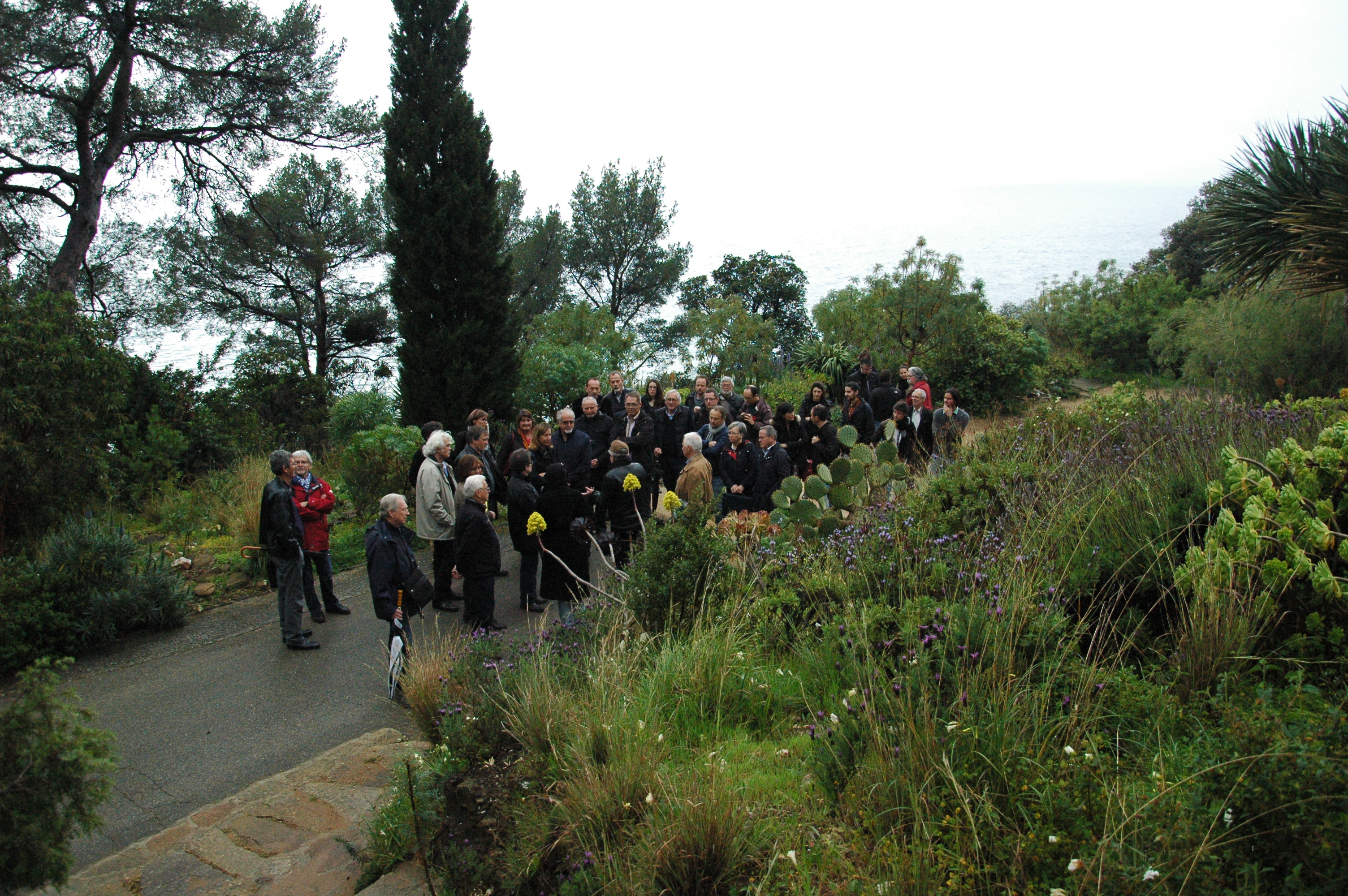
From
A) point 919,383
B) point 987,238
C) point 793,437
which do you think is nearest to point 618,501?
point 793,437

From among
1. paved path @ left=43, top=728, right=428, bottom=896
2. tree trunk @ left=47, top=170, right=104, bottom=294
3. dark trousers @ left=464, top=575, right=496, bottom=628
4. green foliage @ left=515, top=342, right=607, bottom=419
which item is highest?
tree trunk @ left=47, top=170, right=104, bottom=294

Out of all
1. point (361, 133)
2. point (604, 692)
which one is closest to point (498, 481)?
point (604, 692)

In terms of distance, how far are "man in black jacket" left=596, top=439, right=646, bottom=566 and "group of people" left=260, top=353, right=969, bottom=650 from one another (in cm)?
2

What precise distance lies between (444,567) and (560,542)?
1.78 metres

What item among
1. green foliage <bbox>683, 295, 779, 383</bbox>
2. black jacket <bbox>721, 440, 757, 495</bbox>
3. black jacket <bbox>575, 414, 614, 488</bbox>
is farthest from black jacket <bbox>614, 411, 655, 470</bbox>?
green foliage <bbox>683, 295, 779, 383</bbox>

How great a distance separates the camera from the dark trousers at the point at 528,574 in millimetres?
7602

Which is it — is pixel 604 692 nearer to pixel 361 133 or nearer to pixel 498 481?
pixel 498 481

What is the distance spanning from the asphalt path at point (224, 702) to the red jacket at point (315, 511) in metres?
0.82

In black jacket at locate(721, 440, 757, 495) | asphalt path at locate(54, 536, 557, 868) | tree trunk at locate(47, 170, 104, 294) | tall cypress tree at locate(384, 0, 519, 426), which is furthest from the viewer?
tree trunk at locate(47, 170, 104, 294)

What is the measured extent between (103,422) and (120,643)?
9.39ft

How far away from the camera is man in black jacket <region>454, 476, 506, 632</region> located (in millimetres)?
6484

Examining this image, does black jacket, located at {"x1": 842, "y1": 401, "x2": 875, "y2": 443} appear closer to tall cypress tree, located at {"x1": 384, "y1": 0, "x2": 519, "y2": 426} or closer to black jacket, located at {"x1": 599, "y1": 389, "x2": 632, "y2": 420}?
black jacket, located at {"x1": 599, "y1": 389, "x2": 632, "y2": 420}

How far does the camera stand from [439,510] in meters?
7.80

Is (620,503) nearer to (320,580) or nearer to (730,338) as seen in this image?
(320,580)
